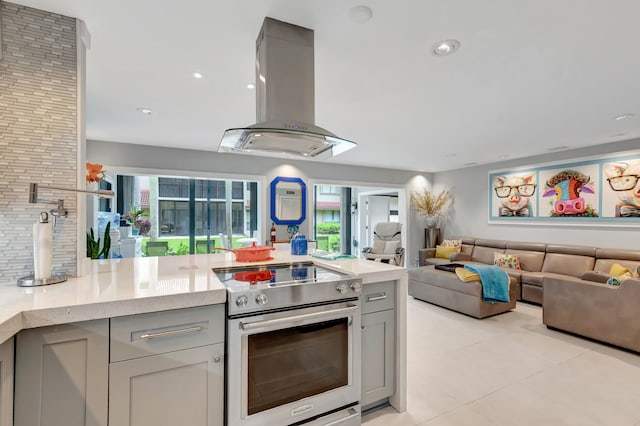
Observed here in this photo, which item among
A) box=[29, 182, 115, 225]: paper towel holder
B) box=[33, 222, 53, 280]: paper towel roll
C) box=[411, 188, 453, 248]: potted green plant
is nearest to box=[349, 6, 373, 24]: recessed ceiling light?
box=[29, 182, 115, 225]: paper towel holder

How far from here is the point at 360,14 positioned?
1.63 metres

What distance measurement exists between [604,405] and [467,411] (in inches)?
38.0

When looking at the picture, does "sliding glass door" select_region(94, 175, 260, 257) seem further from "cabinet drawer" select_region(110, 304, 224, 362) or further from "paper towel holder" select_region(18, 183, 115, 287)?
"cabinet drawer" select_region(110, 304, 224, 362)

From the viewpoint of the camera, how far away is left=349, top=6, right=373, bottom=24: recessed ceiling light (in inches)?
62.7

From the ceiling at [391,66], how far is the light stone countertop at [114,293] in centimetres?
147

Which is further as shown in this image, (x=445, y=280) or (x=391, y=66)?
(x=445, y=280)

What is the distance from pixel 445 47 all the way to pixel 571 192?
4396 millimetres

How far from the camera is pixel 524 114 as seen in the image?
3217 millimetres

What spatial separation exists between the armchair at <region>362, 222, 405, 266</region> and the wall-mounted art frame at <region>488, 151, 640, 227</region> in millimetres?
1922

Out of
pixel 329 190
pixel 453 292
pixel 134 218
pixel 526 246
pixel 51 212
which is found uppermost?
pixel 329 190

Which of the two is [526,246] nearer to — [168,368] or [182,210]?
[168,368]

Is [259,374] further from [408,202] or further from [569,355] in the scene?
[408,202]

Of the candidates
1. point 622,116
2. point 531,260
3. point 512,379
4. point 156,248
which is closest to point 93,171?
point 512,379

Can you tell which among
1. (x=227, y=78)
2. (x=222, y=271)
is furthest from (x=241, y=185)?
(x=222, y=271)
